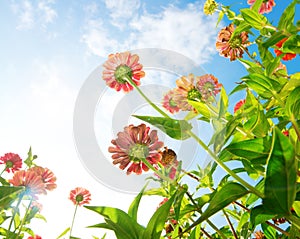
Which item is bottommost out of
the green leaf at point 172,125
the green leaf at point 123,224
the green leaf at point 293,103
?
the green leaf at point 123,224

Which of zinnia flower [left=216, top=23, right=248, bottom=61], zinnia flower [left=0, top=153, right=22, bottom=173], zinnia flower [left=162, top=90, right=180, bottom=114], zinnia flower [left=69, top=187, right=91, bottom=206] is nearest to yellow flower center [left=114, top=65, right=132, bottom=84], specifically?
zinnia flower [left=162, top=90, right=180, bottom=114]

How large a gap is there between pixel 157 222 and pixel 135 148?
11.9 inches

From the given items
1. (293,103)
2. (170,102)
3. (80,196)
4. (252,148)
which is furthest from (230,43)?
(80,196)

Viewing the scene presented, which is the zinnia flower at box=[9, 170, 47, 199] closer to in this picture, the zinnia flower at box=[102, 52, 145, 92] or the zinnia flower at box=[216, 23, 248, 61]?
the zinnia flower at box=[102, 52, 145, 92]

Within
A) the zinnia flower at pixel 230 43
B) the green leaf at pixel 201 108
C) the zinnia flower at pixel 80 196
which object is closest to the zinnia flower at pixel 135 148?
the green leaf at pixel 201 108

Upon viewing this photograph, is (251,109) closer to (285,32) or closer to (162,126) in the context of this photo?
(162,126)

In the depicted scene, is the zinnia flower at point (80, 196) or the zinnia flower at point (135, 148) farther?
A: the zinnia flower at point (80, 196)

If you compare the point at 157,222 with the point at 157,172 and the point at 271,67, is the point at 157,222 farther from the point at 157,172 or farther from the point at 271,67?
the point at 271,67

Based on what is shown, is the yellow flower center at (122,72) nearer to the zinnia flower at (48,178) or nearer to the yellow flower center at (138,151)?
the yellow flower center at (138,151)

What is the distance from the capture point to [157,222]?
1.90 feet

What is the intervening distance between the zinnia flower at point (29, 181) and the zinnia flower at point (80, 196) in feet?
2.01

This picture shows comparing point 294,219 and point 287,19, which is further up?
point 287,19

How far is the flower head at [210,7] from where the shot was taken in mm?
1929

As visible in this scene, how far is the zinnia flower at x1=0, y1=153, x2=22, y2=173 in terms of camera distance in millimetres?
2250
